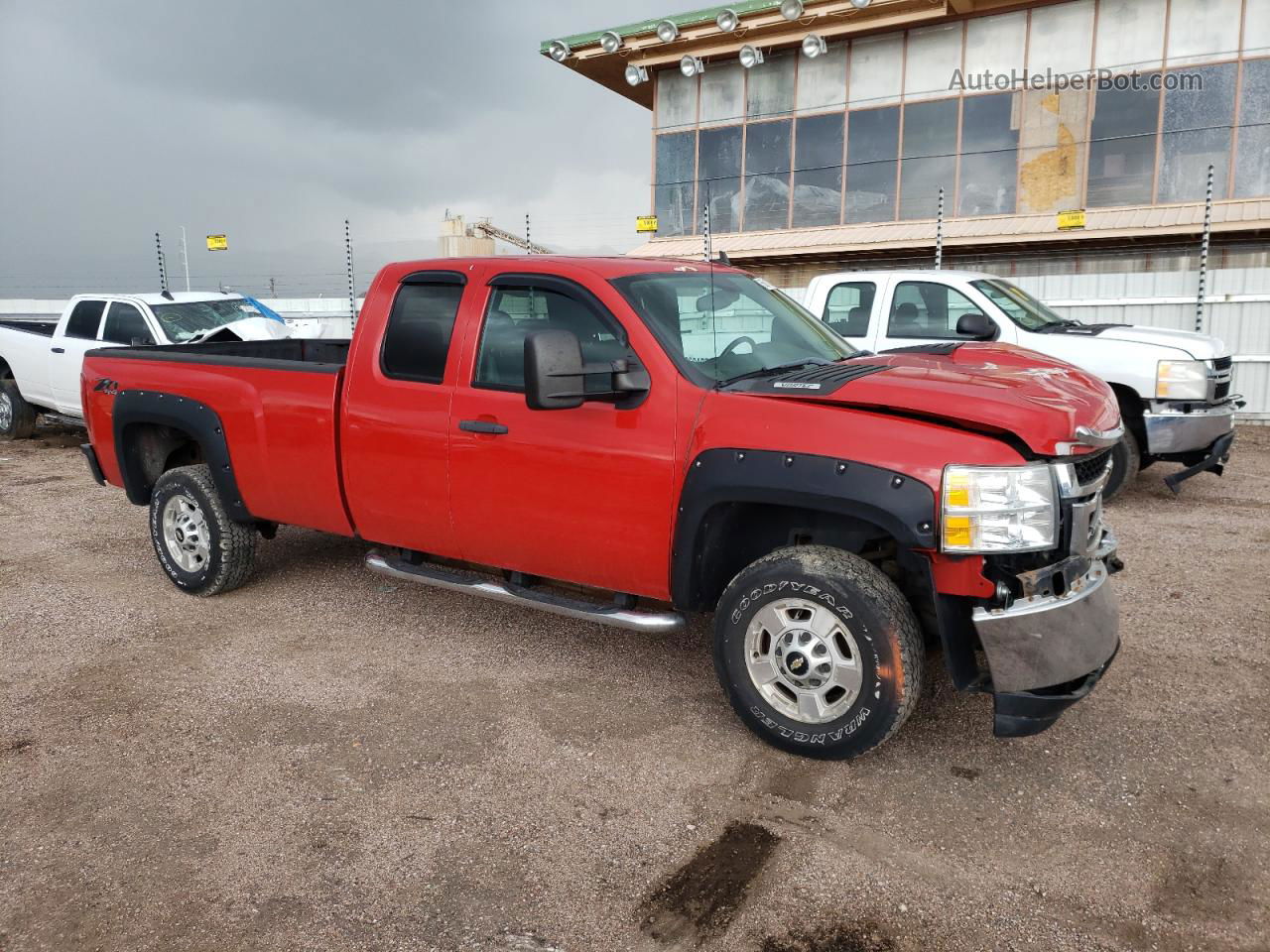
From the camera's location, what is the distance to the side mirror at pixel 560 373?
3.74 metres

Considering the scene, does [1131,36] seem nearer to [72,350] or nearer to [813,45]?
[813,45]

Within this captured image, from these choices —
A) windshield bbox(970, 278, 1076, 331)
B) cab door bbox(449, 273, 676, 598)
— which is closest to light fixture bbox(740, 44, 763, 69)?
windshield bbox(970, 278, 1076, 331)

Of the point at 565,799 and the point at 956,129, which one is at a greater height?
the point at 956,129

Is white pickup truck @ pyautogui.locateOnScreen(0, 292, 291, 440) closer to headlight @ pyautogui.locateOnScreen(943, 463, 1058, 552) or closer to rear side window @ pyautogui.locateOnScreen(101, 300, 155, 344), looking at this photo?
rear side window @ pyautogui.locateOnScreen(101, 300, 155, 344)

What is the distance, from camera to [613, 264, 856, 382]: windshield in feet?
13.5

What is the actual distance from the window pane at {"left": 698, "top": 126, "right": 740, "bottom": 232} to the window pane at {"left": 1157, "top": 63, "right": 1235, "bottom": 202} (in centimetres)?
840

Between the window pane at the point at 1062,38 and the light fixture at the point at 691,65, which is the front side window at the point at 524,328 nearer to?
the window pane at the point at 1062,38

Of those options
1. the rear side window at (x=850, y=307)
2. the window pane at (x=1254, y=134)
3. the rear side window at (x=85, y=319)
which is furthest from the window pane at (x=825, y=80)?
the rear side window at (x=85, y=319)

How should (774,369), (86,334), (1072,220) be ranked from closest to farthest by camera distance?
1. (774,369)
2. (86,334)
3. (1072,220)

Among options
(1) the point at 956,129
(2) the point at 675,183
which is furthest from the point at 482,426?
(2) the point at 675,183

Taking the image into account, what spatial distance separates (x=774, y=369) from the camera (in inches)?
165

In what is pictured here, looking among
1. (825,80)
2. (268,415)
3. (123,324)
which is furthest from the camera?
(825,80)

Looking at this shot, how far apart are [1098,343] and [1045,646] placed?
5.83 metres

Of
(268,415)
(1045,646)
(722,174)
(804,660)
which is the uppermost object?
(722,174)
